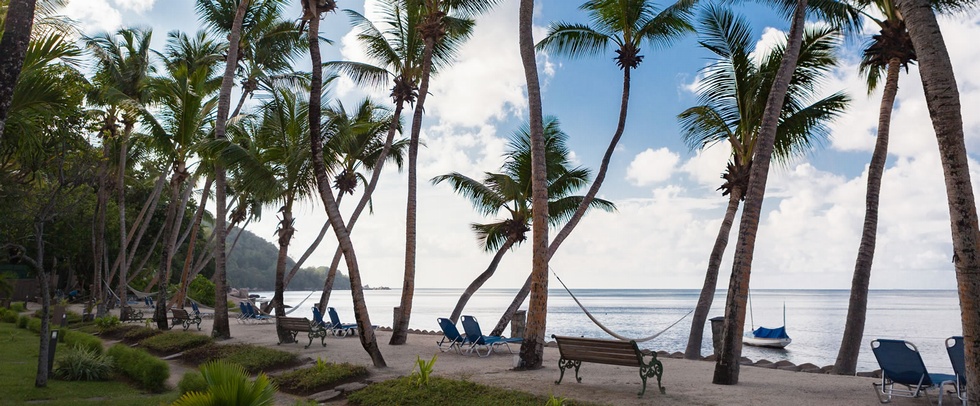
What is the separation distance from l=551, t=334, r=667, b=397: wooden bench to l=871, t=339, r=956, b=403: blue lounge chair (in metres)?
2.45

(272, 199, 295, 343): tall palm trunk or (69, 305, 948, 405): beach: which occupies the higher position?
(272, 199, 295, 343): tall palm trunk

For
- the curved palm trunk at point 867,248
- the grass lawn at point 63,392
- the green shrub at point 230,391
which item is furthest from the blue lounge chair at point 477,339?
the green shrub at point 230,391

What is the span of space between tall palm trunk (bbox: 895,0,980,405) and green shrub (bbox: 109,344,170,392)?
32.7 feet

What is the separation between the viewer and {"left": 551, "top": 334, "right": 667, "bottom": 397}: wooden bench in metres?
8.26

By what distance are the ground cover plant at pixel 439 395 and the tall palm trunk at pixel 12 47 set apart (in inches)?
200

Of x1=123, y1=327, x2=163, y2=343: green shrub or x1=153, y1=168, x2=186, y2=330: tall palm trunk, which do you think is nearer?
x1=123, y1=327, x2=163, y2=343: green shrub

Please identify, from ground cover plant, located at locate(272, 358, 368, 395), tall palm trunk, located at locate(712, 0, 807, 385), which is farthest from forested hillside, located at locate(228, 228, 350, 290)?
tall palm trunk, located at locate(712, 0, 807, 385)

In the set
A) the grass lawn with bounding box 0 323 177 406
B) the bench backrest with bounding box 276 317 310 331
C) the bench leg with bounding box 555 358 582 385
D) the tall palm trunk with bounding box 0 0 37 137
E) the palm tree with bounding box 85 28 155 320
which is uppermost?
the palm tree with bounding box 85 28 155 320

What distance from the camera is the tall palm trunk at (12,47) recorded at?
18.0 ft

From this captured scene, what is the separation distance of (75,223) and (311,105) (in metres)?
25.3

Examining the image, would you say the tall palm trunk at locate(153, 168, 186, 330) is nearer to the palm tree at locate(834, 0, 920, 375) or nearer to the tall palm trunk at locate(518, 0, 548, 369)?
the tall palm trunk at locate(518, 0, 548, 369)

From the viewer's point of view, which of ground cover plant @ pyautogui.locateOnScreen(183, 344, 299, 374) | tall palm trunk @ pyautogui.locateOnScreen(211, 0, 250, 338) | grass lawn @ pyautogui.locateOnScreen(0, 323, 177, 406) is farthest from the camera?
tall palm trunk @ pyautogui.locateOnScreen(211, 0, 250, 338)

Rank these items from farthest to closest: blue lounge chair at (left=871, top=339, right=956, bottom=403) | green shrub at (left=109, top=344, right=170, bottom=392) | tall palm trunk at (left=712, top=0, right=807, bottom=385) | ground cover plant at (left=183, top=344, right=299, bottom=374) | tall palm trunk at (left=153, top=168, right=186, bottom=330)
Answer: tall palm trunk at (left=153, top=168, right=186, bottom=330)
ground cover plant at (left=183, top=344, right=299, bottom=374)
green shrub at (left=109, top=344, right=170, bottom=392)
tall palm trunk at (left=712, top=0, right=807, bottom=385)
blue lounge chair at (left=871, top=339, right=956, bottom=403)

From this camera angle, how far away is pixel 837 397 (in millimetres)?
7812
